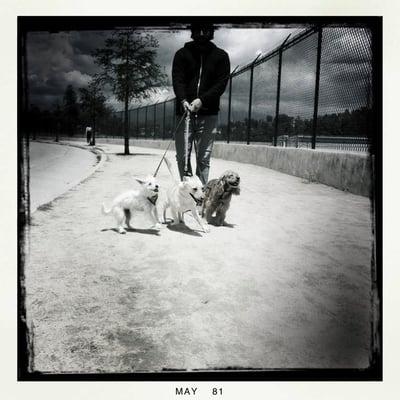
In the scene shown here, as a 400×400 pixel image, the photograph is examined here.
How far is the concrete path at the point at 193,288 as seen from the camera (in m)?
1.59

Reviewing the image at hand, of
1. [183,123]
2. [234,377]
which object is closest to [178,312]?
[234,377]

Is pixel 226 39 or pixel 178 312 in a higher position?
pixel 226 39

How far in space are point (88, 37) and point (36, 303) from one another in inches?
62.6

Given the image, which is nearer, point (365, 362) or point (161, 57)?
point (365, 362)

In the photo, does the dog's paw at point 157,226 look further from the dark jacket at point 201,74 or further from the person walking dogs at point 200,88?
the dark jacket at point 201,74

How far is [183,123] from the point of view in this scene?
2826mm

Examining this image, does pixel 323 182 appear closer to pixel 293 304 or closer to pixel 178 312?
pixel 293 304

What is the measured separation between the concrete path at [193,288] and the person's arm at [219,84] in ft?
1.87

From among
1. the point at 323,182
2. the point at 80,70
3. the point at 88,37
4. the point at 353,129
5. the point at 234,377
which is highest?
the point at 88,37

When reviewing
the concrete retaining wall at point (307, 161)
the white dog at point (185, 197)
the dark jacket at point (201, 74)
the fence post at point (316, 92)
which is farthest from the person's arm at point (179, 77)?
the fence post at point (316, 92)

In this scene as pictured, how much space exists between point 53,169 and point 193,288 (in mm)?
1442

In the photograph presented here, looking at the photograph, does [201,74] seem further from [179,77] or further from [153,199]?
[153,199]

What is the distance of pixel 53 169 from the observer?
2633 mm

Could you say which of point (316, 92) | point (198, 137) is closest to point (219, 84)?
point (198, 137)
